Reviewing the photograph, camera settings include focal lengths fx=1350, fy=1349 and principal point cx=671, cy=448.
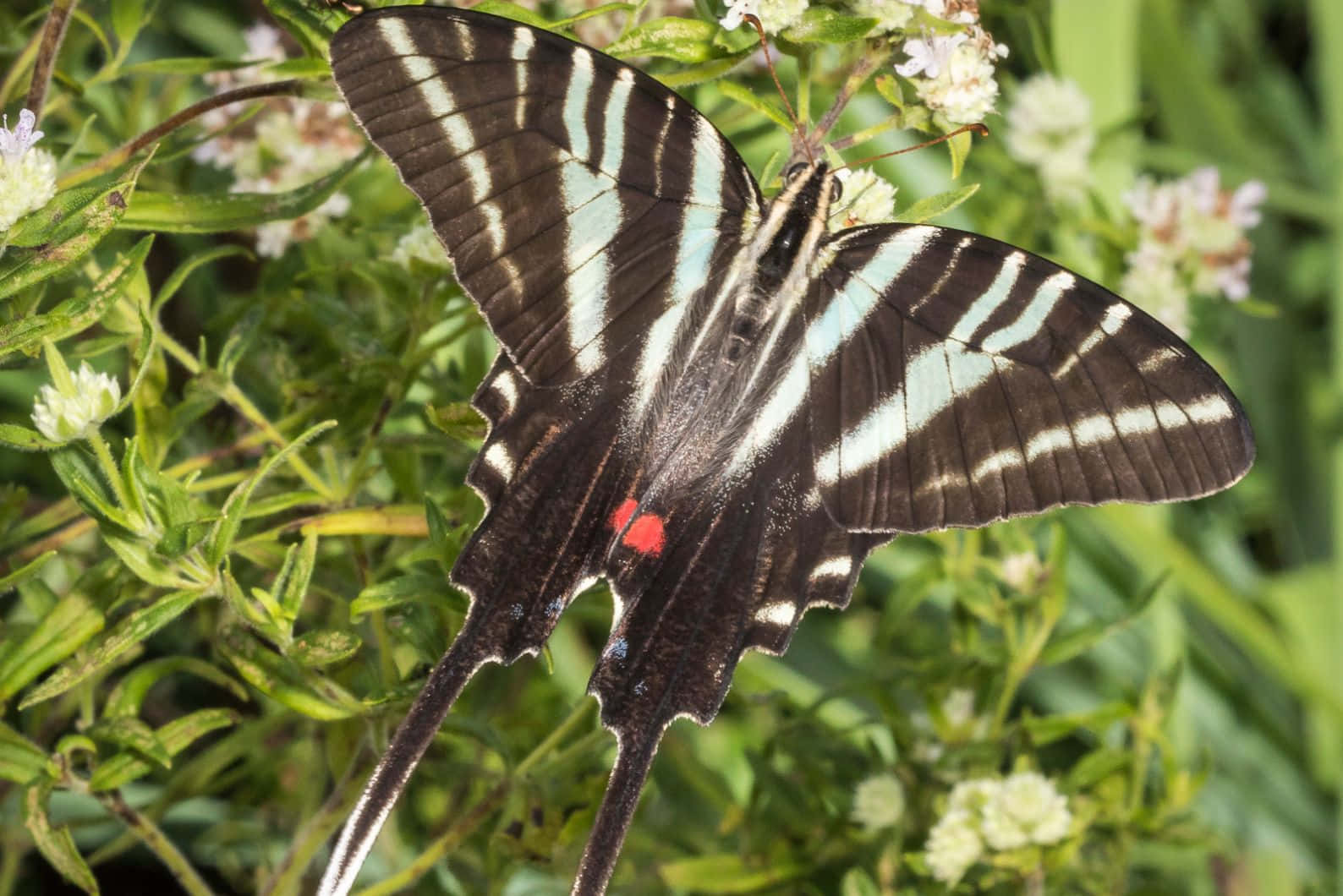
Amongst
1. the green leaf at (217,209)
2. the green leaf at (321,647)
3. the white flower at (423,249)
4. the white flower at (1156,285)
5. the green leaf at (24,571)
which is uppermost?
the green leaf at (217,209)

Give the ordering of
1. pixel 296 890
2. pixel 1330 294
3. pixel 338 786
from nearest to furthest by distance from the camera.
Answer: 1. pixel 338 786
2. pixel 296 890
3. pixel 1330 294

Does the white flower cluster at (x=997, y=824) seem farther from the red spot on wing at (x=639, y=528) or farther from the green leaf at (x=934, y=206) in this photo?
the green leaf at (x=934, y=206)

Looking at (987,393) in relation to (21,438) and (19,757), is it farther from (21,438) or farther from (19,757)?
(19,757)

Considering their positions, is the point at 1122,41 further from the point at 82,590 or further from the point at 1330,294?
the point at 82,590

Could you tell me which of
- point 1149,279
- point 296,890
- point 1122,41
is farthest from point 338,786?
point 1122,41

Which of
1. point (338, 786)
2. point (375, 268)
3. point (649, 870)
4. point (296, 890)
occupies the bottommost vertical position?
point (649, 870)

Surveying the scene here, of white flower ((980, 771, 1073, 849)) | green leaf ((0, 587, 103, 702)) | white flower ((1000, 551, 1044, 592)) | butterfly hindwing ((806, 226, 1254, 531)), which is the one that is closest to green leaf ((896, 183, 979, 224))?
butterfly hindwing ((806, 226, 1254, 531))

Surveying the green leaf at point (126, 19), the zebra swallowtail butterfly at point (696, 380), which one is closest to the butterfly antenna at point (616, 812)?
the zebra swallowtail butterfly at point (696, 380)

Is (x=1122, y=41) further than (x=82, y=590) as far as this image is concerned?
Yes
